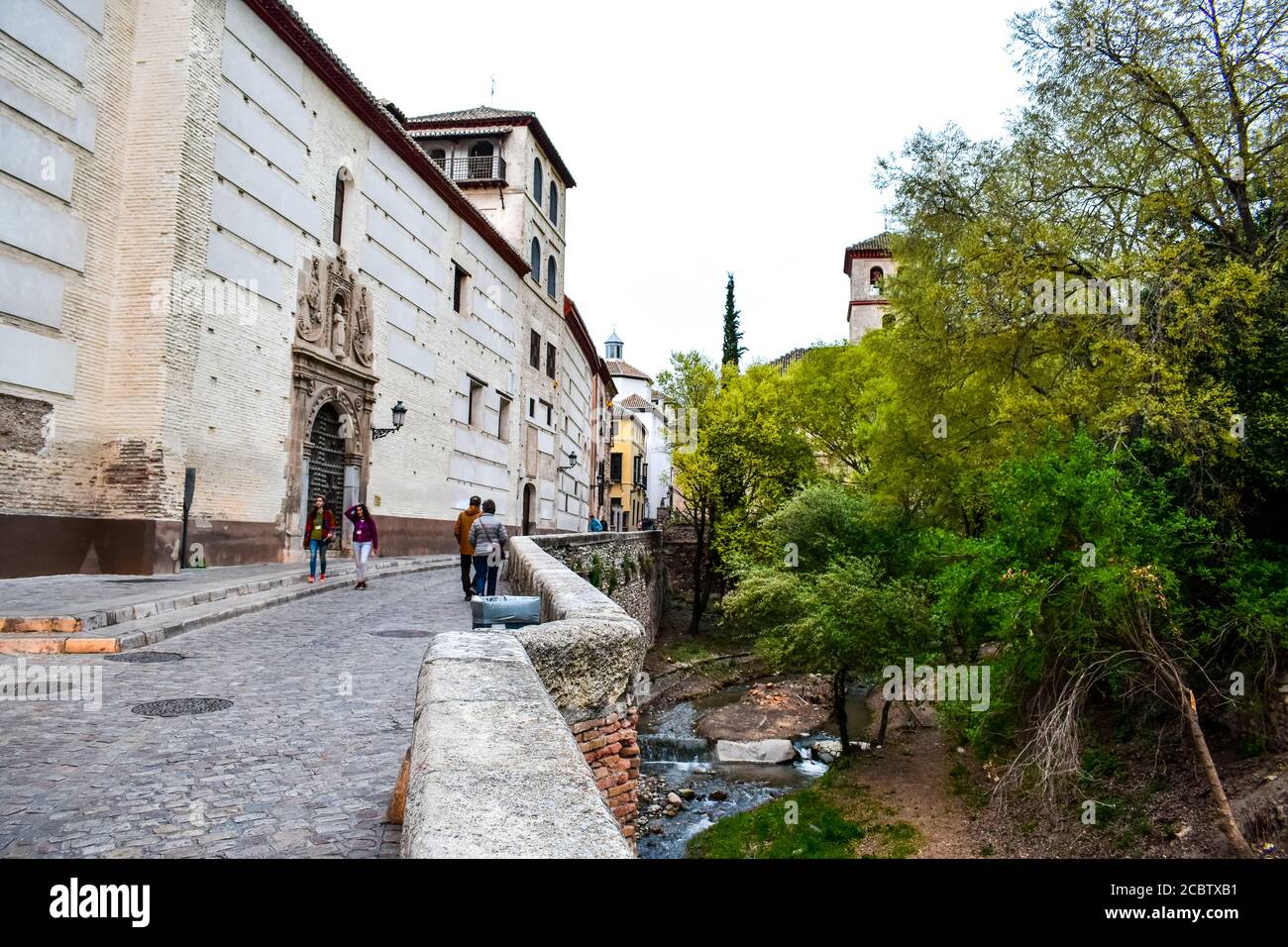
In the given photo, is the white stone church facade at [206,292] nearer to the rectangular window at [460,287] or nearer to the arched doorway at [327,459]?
the arched doorway at [327,459]

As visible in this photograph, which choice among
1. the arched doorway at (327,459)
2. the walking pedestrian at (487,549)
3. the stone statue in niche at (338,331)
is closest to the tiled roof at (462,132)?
the stone statue in niche at (338,331)

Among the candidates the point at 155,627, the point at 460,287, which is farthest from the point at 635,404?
the point at 155,627

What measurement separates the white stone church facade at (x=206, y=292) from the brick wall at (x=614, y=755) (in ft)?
38.3

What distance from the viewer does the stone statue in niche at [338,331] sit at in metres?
19.7

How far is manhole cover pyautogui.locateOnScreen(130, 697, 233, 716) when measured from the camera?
19.3 feet

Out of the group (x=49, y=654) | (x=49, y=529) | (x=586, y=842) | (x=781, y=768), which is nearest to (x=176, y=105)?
(x=49, y=529)

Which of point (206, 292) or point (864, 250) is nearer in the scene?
point (206, 292)

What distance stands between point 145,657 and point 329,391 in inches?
484

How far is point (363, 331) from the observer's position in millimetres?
20812

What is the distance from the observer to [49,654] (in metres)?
8.04

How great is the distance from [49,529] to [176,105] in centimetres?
771

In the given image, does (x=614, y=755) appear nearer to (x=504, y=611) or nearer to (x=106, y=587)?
(x=504, y=611)

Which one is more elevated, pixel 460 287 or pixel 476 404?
pixel 460 287
